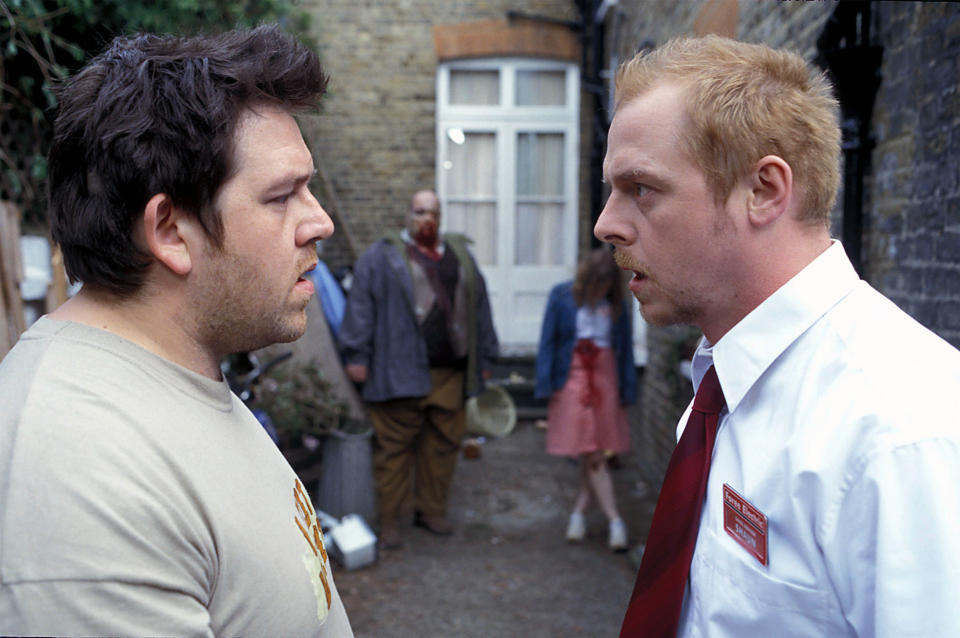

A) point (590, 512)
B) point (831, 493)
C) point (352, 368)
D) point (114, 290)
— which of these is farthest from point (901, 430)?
point (590, 512)

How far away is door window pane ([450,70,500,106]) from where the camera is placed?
9.00 metres

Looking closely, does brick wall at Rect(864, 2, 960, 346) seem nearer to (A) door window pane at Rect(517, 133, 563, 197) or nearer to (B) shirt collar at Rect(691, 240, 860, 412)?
(B) shirt collar at Rect(691, 240, 860, 412)

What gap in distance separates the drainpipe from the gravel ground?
7.81 ft

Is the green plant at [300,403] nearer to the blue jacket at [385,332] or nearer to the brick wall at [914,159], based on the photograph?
the blue jacket at [385,332]

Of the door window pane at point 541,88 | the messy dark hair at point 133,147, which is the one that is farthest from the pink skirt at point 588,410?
the door window pane at point 541,88

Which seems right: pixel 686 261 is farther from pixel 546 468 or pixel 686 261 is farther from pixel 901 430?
pixel 546 468

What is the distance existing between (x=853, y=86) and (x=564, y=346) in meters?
2.58

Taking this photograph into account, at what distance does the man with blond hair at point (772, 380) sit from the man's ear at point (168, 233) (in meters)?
0.73

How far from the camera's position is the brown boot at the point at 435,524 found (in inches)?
204

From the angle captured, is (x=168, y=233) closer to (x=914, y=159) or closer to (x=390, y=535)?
(x=914, y=159)

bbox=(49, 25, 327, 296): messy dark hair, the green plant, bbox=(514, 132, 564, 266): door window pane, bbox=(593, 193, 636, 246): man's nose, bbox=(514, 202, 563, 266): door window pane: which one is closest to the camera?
bbox=(49, 25, 327, 296): messy dark hair

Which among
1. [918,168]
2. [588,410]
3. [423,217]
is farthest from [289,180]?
[588,410]

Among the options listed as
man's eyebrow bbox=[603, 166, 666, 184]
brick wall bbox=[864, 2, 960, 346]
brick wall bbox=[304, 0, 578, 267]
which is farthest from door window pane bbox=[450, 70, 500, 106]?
man's eyebrow bbox=[603, 166, 666, 184]

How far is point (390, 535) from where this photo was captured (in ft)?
16.4
